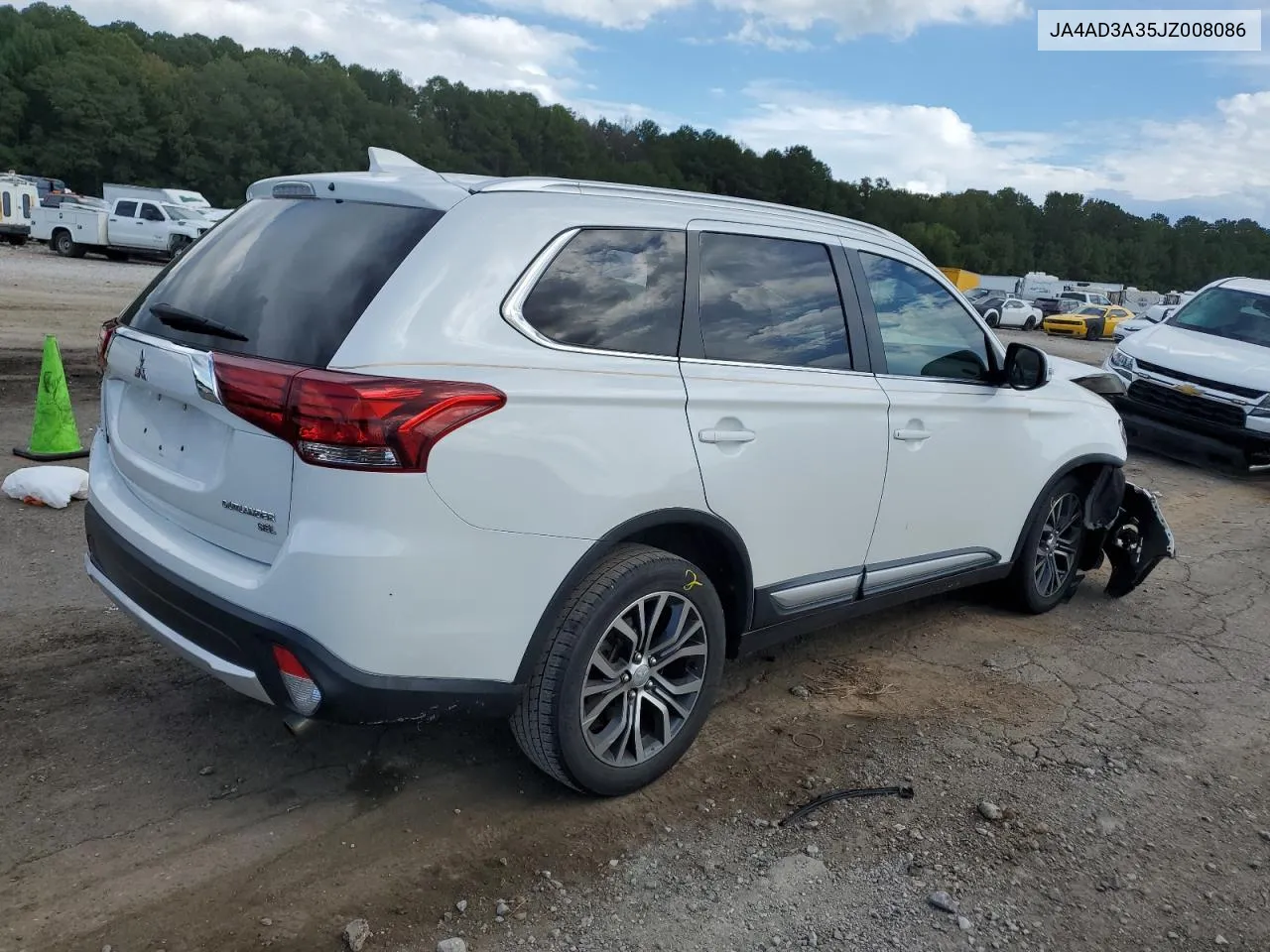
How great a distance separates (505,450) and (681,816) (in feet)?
4.54

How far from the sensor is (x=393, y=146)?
86.8 m

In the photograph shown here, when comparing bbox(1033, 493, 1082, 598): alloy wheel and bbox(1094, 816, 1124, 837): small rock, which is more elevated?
bbox(1033, 493, 1082, 598): alloy wheel

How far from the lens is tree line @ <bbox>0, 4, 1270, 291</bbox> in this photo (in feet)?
243

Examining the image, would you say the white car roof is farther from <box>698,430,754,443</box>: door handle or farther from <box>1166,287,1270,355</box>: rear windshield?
<box>698,430,754,443</box>: door handle

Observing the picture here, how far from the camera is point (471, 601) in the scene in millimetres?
2775

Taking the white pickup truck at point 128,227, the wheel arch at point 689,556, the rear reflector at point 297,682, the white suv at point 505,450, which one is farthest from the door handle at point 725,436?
the white pickup truck at point 128,227

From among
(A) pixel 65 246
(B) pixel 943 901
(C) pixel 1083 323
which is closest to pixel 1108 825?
(B) pixel 943 901

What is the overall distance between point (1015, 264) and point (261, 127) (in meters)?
95.0

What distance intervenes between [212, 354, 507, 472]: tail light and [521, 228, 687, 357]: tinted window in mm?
448

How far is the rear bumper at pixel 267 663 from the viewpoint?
2678 mm

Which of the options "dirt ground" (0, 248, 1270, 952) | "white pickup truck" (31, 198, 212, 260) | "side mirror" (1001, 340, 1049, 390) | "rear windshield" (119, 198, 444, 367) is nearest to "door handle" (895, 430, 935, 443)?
"side mirror" (1001, 340, 1049, 390)

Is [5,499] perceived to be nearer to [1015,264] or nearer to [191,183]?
[191,183]

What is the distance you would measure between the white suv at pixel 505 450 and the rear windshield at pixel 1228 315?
821 cm

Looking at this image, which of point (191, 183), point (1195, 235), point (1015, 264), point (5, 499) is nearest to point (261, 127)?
point (191, 183)
